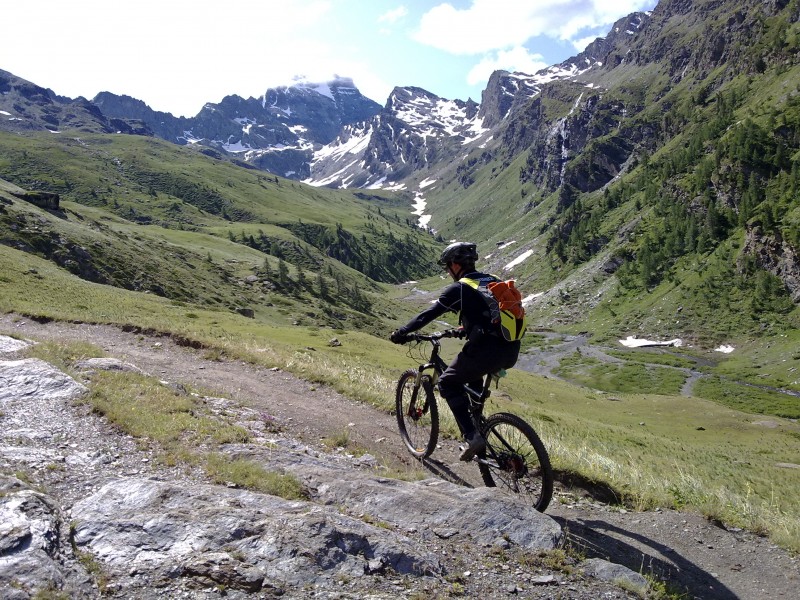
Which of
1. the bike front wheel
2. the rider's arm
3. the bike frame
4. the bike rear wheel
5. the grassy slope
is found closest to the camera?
the bike front wheel

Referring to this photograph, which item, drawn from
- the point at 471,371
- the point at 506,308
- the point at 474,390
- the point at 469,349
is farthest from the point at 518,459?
the point at 506,308

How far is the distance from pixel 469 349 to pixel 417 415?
3.48 meters

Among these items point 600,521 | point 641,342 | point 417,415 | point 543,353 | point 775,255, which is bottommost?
point 543,353

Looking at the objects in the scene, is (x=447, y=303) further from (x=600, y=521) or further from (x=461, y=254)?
(x=600, y=521)

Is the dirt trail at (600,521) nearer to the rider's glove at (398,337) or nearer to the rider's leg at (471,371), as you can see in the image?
the rider's leg at (471,371)

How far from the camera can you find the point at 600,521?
9156 mm

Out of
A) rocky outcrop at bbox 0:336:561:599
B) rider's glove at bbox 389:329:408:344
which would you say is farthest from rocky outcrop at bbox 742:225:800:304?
rocky outcrop at bbox 0:336:561:599

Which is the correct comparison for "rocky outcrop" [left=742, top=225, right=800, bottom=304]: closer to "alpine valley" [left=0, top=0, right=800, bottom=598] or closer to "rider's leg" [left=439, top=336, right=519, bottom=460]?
"alpine valley" [left=0, top=0, right=800, bottom=598]

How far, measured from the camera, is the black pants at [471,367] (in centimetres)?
930

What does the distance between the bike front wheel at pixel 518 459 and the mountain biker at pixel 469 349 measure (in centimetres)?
29

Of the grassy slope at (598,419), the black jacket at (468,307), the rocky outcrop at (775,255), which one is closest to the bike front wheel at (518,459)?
the black jacket at (468,307)

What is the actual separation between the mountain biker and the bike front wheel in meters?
0.29

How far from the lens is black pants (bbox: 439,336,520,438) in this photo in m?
9.30

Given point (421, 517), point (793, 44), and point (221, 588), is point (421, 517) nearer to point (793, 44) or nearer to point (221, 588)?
point (221, 588)
